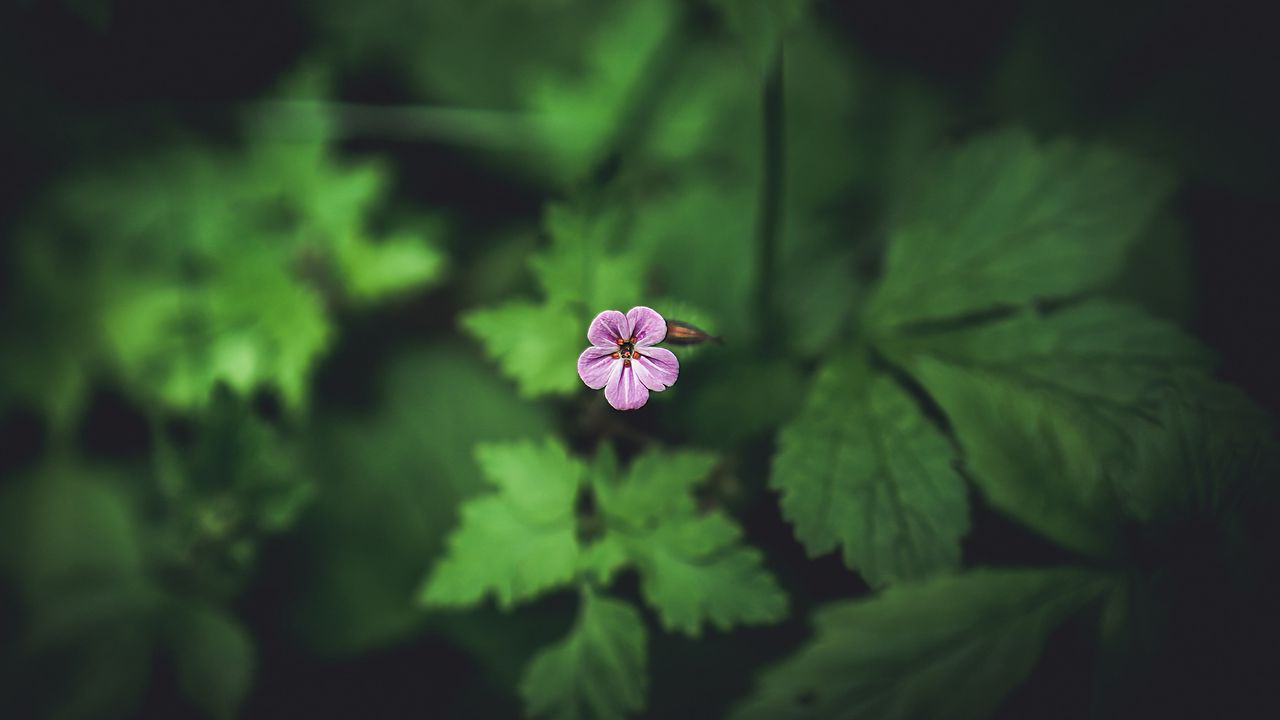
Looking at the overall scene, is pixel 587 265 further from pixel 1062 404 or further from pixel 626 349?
pixel 1062 404

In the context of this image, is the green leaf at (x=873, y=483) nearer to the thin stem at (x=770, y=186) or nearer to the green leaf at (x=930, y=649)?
the green leaf at (x=930, y=649)

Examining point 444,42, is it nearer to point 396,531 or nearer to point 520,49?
point 520,49

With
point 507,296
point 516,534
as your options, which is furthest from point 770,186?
point 507,296

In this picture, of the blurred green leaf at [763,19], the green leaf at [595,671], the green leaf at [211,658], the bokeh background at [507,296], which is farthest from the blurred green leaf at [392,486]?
the blurred green leaf at [763,19]

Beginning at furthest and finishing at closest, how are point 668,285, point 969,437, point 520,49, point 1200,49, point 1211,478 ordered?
point 520,49
point 1200,49
point 668,285
point 969,437
point 1211,478

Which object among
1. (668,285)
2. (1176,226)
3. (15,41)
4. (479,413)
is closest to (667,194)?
(668,285)

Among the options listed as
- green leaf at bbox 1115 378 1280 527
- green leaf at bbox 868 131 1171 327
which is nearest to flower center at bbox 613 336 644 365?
green leaf at bbox 868 131 1171 327
